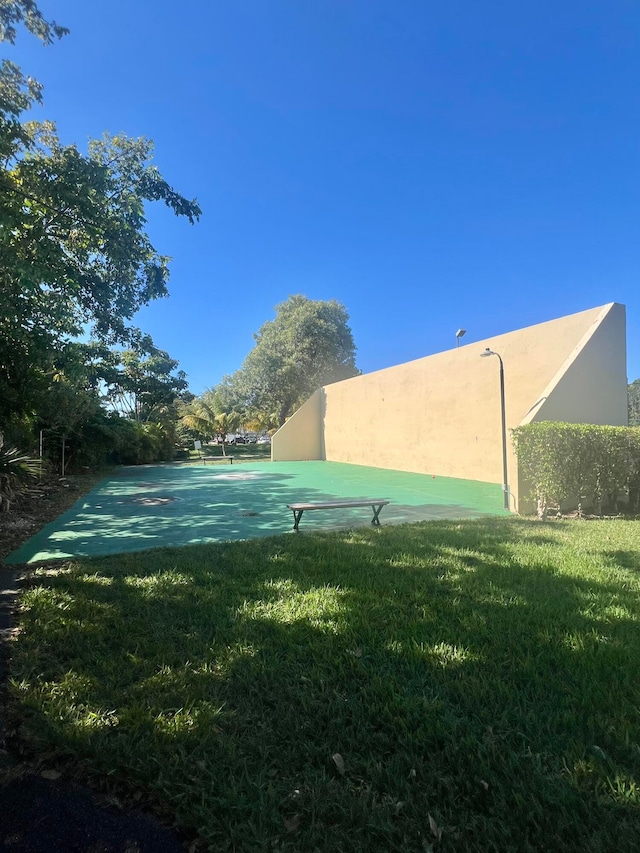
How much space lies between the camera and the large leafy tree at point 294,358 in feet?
112

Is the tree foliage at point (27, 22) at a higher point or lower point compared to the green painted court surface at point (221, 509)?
higher

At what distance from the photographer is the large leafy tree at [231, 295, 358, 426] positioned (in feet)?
112

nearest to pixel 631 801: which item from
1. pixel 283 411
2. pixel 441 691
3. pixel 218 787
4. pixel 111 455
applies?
pixel 441 691

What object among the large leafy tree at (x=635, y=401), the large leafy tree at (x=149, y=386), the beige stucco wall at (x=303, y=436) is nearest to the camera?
the beige stucco wall at (x=303, y=436)

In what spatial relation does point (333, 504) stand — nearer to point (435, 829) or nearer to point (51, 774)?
point (51, 774)

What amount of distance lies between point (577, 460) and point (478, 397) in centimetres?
599

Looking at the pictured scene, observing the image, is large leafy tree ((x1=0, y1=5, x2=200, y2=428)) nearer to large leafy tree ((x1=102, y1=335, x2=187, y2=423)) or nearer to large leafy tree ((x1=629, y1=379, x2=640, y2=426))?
large leafy tree ((x1=102, y1=335, x2=187, y2=423))

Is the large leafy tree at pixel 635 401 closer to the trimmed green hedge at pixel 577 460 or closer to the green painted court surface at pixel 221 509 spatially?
the green painted court surface at pixel 221 509

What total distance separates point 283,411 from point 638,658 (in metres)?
33.6

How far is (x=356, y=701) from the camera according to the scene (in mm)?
2268

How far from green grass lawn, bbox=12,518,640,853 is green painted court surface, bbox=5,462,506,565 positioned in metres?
2.29

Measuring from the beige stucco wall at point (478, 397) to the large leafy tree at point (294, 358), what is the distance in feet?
39.3

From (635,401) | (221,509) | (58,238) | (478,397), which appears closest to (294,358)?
(478,397)

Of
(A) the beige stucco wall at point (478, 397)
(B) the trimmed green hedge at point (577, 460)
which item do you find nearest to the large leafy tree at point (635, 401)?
(A) the beige stucco wall at point (478, 397)
